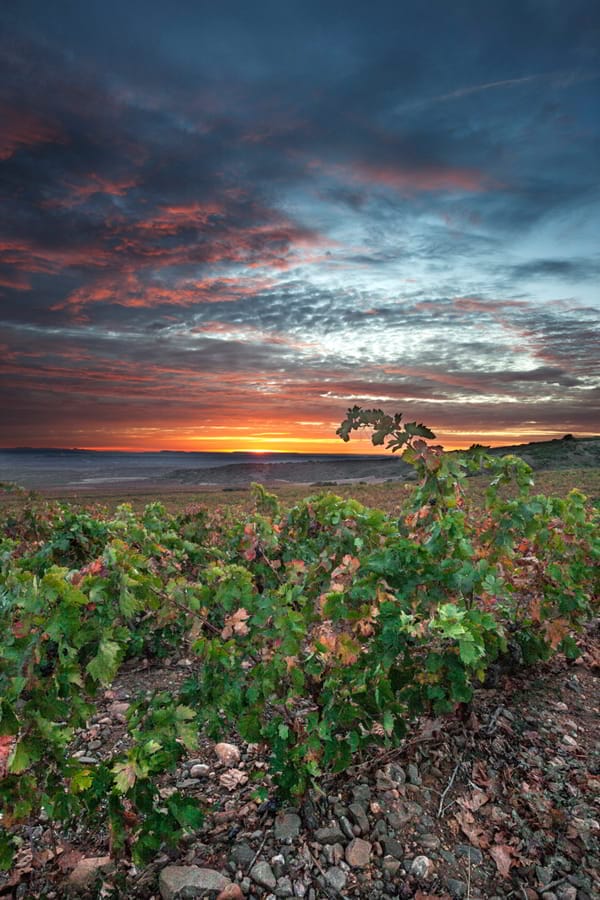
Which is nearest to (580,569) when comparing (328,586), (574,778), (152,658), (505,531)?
(505,531)

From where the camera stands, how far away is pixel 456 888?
3.12m

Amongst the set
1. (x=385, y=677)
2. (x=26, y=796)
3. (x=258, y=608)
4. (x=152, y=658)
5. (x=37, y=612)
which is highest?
(x=37, y=612)

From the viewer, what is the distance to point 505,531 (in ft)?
16.1

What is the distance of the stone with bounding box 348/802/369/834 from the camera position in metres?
3.50

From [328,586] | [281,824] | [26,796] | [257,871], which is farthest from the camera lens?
[328,586]

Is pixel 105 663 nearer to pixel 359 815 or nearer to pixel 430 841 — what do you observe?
pixel 359 815

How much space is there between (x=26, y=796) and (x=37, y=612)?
98 centimetres

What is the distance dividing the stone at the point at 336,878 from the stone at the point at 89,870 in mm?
1351

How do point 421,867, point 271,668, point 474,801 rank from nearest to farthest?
point 421,867
point 271,668
point 474,801

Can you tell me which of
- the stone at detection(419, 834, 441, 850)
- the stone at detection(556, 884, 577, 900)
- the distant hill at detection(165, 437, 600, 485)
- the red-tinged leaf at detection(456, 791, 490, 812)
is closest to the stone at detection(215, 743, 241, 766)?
the stone at detection(419, 834, 441, 850)

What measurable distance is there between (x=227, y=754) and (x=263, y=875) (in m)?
1.43

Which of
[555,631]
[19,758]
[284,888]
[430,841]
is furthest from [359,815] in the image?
[555,631]

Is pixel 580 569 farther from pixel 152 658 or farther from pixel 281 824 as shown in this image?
pixel 152 658

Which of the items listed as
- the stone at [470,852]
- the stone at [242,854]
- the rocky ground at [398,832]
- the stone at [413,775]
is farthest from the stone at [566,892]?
the stone at [242,854]
